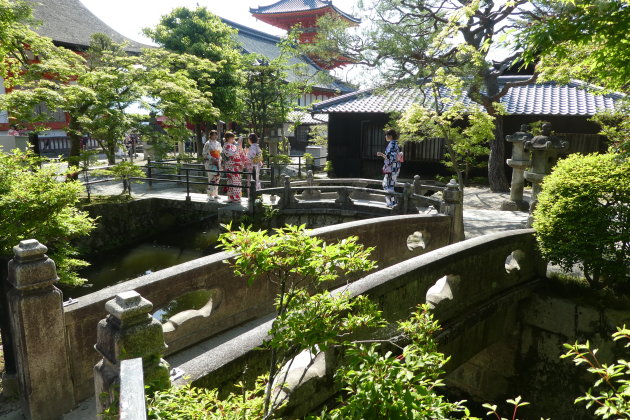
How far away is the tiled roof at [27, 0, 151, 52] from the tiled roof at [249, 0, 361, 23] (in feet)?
57.4

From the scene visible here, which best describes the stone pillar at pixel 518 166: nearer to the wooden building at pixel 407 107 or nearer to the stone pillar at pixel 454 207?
the wooden building at pixel 407 107

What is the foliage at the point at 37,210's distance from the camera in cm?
557

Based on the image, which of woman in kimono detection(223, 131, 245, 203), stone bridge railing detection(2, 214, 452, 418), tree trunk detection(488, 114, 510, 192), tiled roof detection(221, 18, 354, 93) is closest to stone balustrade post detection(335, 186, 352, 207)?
woman in kimono detection(223, 131, 245, 203)

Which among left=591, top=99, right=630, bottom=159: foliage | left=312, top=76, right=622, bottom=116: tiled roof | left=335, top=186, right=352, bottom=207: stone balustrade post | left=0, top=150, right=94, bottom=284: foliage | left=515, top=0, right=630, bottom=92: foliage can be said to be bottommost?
left=335, top=186, right=352, bottom=207: stone balustrade post

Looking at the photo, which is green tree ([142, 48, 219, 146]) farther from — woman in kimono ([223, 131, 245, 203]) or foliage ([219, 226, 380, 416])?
foliage ([219, 226, 380, 416])

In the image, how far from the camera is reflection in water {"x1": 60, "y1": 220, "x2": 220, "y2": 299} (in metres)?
12.3

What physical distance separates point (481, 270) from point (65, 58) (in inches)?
533

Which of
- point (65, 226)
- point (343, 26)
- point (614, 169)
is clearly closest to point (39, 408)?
point (65, 226)

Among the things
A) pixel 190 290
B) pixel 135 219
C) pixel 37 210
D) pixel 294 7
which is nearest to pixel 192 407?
pixel 190 290

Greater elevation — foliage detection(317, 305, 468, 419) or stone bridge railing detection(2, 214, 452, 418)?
foliage detection(317, 305, 468, 419)

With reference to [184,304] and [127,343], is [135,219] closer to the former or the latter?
[184,304]

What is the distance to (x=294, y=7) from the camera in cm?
4341

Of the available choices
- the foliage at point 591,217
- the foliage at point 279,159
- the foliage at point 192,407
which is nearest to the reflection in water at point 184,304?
the foliage at point 591,217

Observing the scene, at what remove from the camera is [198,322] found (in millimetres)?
5410
